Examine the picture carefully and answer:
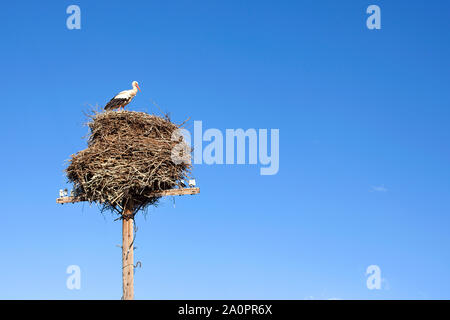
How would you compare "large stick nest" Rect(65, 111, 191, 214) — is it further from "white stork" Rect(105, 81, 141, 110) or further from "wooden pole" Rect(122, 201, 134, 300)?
"white stork" Rect(105, 81, 141, 110)

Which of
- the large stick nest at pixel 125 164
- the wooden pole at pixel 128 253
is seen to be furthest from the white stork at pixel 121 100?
the wooden pole at pixel 128 253

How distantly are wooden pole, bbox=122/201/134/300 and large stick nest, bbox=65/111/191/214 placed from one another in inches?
10.8

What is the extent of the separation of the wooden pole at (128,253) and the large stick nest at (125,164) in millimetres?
275

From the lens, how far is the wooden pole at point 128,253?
41.2ft

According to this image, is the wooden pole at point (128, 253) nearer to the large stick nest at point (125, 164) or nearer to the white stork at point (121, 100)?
the large stick nest at point (125, 164)

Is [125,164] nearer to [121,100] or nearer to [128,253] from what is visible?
[128,253]

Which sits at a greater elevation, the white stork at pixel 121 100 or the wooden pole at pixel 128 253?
the white stork at pixel 121 100

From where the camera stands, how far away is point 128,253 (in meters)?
12.8

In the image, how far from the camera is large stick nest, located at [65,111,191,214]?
1297 centimetres
